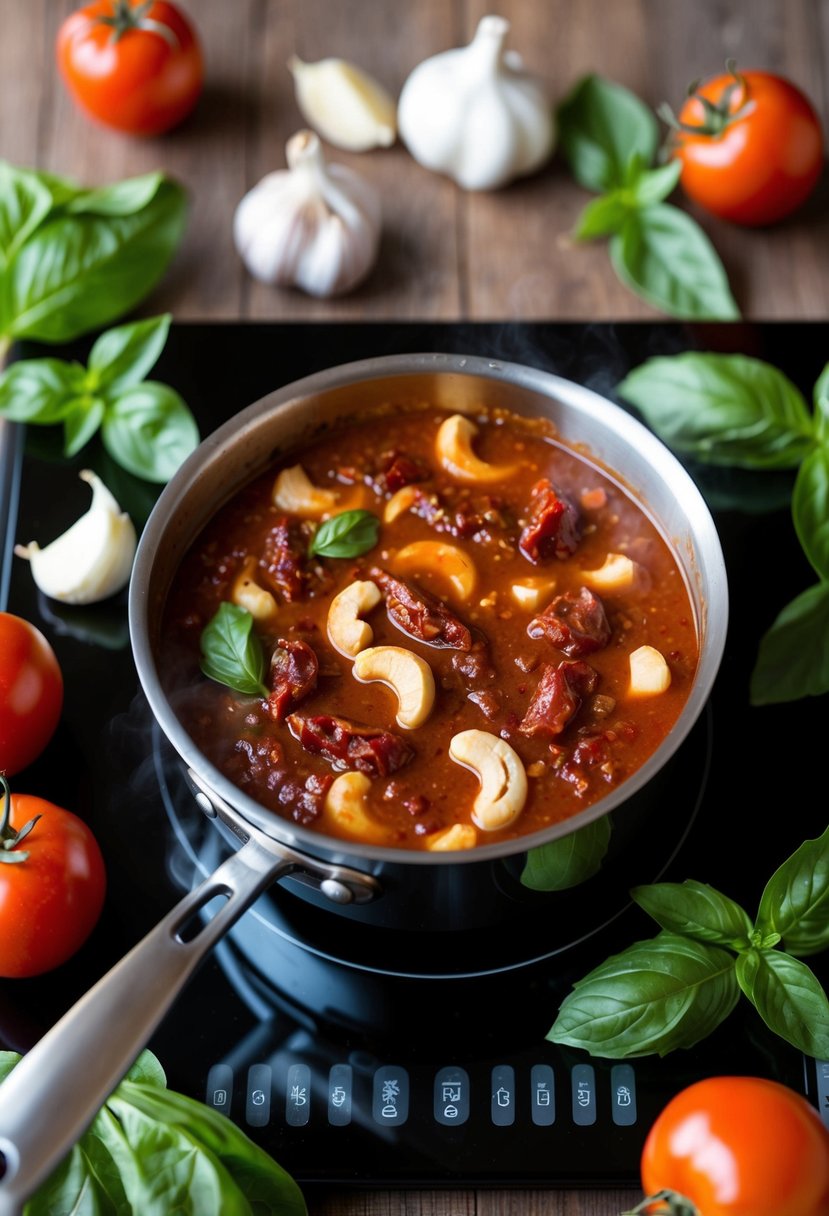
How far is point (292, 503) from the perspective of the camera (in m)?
1.94

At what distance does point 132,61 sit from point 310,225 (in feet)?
1.48

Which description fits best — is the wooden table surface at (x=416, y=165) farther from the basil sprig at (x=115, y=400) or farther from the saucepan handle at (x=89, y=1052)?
the saucepan handle at (x=89, y=1052)

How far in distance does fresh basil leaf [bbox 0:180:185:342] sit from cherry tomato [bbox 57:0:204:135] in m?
0.22

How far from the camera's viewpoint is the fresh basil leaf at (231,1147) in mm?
1471

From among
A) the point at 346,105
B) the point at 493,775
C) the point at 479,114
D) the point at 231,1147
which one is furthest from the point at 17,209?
the point at 231,1147

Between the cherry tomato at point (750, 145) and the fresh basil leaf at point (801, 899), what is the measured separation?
1233 millimetres

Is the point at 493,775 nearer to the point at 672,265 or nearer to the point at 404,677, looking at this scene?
the point at 404,677

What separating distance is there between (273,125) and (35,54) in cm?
51

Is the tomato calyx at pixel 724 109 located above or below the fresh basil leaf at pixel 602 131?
above

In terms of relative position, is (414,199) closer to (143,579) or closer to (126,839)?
(143,579)

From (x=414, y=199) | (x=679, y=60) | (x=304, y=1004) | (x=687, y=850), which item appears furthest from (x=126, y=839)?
(x=679, y=60)

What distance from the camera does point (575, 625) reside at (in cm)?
175

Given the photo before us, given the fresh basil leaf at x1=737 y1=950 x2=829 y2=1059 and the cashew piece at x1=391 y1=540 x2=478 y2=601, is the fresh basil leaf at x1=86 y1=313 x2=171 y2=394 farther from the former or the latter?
the fresh basil leaf at x1=737 y1=950 x2=829 y2=1059

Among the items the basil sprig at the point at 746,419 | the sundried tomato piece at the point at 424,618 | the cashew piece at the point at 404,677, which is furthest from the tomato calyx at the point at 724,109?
the cashew piece at the point at 404,677
